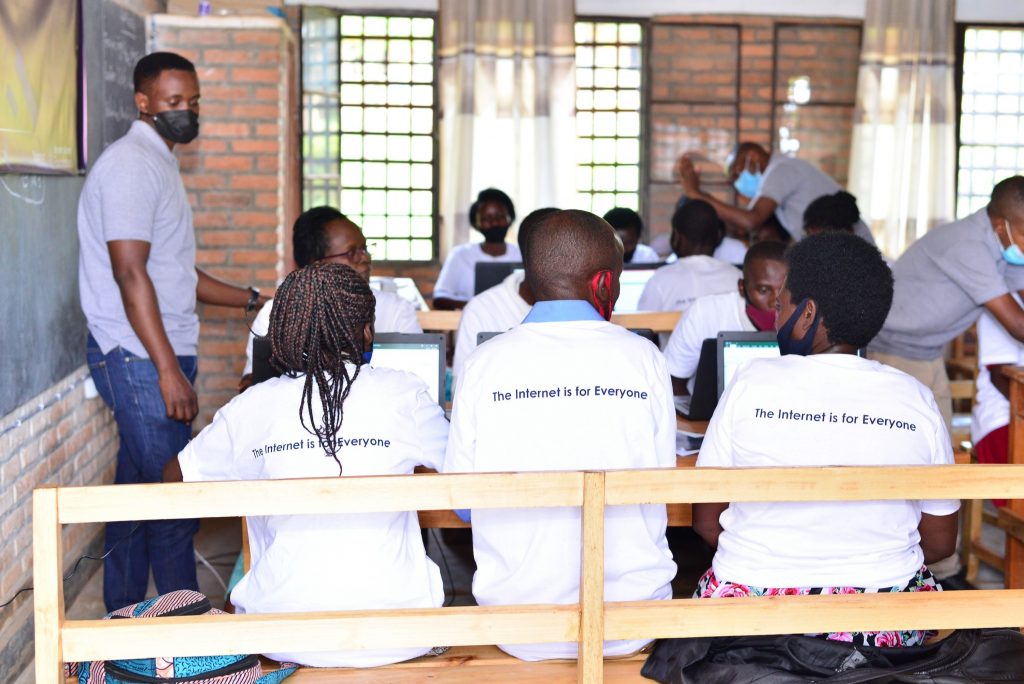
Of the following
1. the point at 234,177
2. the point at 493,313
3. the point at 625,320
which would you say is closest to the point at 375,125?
the point at 234,177

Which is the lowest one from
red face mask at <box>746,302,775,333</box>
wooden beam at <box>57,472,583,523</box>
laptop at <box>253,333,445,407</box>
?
wooden beam at <box>57,472,583,523</box>

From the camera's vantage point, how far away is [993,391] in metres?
3.91

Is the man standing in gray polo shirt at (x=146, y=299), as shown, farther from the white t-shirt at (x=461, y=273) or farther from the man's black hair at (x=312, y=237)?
the white t-shirt at (x=461, y=273)

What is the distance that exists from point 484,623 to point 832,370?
0.83m

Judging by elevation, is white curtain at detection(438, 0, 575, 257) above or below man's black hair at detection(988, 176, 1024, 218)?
above

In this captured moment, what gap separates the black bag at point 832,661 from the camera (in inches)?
83.4

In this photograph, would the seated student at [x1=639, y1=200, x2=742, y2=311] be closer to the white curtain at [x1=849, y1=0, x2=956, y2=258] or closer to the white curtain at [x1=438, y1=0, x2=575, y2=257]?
the white curtain at [x1=438, y1=0, x2=575, y2=257]

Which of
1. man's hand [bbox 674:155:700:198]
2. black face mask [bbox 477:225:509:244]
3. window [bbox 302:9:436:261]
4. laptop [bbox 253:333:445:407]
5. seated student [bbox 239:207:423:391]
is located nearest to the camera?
laptop [bbox 253:333:445:407]

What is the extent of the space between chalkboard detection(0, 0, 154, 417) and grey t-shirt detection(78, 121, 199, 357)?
0.36ft

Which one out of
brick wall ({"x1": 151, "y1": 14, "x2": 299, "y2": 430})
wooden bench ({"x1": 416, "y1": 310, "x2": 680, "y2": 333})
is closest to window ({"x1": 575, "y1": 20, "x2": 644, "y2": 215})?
brick wall ({"x1": 151, "y1": 14, "x2": 299, "y2": 430})

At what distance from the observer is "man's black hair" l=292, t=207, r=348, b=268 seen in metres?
3.66

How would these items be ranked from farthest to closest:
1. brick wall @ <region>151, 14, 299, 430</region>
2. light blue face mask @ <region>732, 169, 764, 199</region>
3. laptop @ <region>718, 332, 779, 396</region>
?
1. light blue face mask @ <region>732, 169, 764, 199</region>
2. brick wall @ <region>151, 14, 299, 430</region>
3. laptop @ <region>718, 332, 779, 396</region>

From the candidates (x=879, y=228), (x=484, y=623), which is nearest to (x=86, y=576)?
(x=484, y=623)

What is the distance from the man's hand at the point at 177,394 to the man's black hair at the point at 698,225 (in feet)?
8.99
